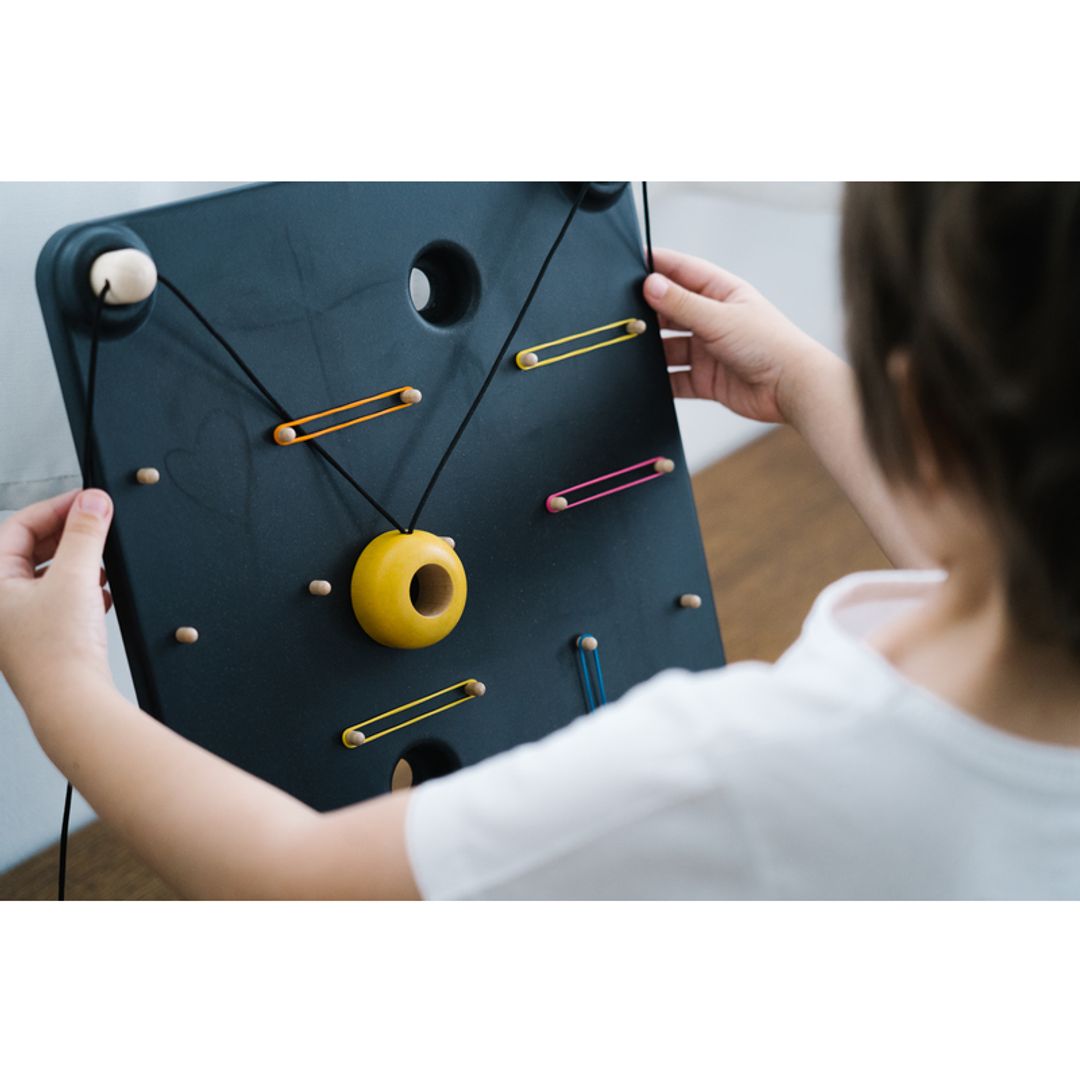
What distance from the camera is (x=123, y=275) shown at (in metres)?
0.53

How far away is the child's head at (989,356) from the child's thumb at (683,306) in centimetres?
30

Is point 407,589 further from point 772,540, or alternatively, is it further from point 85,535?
point 772,540

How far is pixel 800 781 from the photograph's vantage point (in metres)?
0.41

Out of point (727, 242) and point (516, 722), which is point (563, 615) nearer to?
point (516, 722)

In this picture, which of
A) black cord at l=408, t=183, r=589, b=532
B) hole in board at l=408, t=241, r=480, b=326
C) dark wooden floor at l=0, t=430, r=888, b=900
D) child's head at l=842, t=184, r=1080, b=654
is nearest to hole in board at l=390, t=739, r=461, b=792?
black cord at l=408, t=183, r=589, b=532

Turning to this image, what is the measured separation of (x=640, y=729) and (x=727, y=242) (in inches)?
37.9

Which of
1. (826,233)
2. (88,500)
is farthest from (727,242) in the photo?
(88,500)

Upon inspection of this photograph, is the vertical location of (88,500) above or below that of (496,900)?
above

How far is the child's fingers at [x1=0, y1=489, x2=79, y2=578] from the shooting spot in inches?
22.8

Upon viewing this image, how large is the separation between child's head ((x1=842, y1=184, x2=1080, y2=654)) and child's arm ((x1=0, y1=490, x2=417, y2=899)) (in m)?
0.23

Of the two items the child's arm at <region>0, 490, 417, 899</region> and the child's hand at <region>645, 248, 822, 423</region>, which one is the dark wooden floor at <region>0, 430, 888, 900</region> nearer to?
the child's hand at <region>645, 248, 822, 423</region>

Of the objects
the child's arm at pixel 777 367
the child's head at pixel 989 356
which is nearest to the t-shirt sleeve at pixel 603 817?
the child's head at pixel 989 356

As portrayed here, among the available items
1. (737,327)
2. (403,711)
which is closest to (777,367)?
(737,327)

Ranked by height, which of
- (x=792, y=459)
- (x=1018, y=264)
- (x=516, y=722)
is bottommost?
(x=792, y=459)
